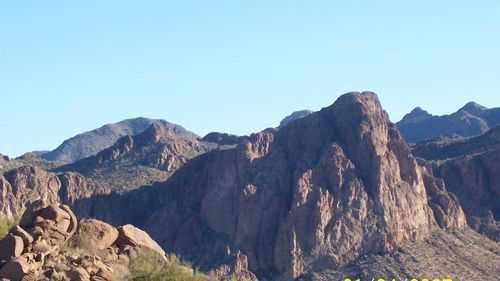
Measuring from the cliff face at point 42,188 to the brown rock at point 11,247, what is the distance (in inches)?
3410

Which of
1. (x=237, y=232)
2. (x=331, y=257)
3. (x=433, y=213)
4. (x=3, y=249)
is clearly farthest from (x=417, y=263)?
(x=3, y=249)

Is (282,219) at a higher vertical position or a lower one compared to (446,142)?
lower

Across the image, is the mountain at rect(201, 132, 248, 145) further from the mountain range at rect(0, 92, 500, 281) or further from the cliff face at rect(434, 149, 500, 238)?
the cliff face at rect(434, 149, 500, 238)

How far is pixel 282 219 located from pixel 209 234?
11.8 m

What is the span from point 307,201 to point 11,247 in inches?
3118

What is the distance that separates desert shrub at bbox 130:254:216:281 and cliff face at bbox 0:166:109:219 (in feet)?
276

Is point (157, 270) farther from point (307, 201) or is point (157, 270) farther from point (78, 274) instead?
point (307, 201)

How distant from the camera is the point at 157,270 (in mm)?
28469

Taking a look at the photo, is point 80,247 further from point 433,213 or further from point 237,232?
point 433,213

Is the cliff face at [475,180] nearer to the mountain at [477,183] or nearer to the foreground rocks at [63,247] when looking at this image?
the mountain at [477,183]

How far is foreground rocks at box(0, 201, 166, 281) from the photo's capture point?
25.0 metres

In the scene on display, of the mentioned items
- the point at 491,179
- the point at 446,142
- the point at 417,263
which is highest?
the point at 446,142

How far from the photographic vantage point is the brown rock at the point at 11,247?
84.6ft

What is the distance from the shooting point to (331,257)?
98.3 metres
